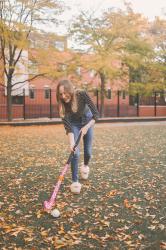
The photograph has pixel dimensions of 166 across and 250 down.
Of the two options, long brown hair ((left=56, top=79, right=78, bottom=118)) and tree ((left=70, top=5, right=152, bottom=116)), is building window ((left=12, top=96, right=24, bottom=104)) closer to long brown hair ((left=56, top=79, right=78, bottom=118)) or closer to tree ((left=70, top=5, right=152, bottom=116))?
tree ((left=70, top=5, right=152, bottom=116))

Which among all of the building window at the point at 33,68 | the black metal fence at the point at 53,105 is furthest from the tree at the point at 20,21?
the black metal fence at the point at 53,105

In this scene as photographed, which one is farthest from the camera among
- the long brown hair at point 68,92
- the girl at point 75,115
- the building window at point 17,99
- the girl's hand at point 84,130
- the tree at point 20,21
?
the building window at point 17,99

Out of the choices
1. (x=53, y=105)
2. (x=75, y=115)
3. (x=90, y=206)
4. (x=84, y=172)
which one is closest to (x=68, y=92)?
(x=75, y=115)

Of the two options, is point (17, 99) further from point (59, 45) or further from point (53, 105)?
point (59, 45)

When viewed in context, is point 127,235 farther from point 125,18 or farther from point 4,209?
point 125,18

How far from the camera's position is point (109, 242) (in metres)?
3.70

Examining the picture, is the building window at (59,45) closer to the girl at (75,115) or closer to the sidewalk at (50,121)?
the sidewalk at (50,121)

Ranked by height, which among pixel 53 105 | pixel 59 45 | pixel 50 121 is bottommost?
pixel 50 121

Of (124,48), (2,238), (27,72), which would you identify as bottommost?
(2,238)

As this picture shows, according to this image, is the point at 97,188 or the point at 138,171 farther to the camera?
the point at 138,171

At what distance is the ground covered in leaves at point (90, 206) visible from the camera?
3.75m

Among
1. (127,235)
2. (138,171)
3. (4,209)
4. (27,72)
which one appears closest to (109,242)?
(127,235)

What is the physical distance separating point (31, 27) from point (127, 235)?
706 inches

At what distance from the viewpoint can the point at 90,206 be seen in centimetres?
489
